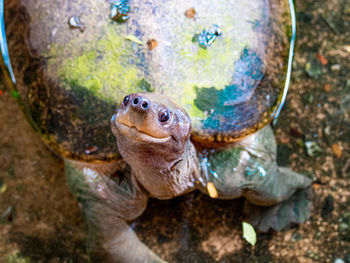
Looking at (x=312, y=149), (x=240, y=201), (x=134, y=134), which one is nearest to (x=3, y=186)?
(x=240, y=201)

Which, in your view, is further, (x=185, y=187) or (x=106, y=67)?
(x=185, y=187)

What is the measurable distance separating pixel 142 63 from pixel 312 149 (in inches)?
59.5

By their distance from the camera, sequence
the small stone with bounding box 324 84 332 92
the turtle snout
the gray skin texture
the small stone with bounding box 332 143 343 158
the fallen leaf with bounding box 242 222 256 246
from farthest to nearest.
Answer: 1. the small stone with bounding box 324 84 332 92
2. the small stone with bounding box 332 143 343 158
3. the fallen leaf with bounding box 242 222 256 246
4. the gray skin texture
5. the turtle snout

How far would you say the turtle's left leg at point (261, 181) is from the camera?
2.30m

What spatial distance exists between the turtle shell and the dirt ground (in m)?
0.71

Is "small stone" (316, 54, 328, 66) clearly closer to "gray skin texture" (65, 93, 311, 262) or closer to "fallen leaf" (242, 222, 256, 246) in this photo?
"gray skin texture" (65, 93, 311, 262)

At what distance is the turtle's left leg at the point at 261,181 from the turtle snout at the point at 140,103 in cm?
101

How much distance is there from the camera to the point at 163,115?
1.46 metres

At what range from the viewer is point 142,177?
2047mm

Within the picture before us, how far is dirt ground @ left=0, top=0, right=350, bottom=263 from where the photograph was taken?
262 centimetres

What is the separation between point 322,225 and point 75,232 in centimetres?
175

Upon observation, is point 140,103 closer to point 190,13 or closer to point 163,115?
point 163,115

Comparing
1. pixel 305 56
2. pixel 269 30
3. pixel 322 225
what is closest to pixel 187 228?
pixel 322 225

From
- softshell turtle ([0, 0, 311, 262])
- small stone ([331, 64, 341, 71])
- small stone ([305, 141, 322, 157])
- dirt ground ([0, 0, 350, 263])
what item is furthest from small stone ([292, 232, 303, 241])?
small stone ([331, 64, 341, 71])
